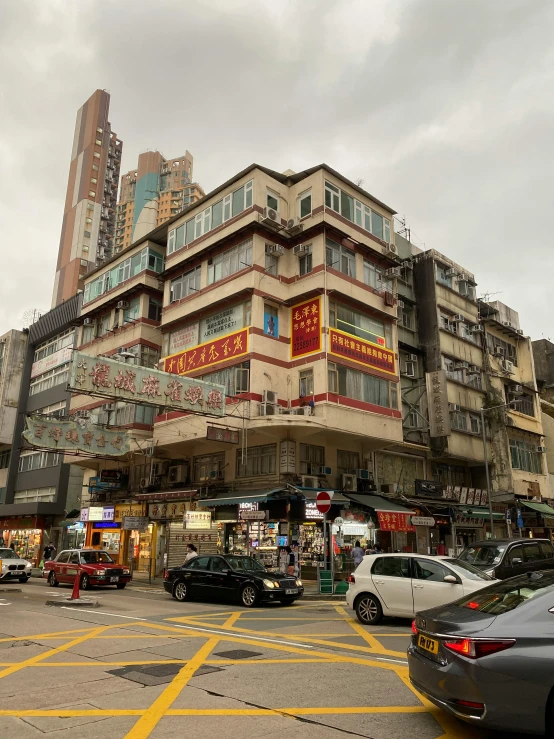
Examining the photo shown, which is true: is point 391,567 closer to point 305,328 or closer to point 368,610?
point 368,610

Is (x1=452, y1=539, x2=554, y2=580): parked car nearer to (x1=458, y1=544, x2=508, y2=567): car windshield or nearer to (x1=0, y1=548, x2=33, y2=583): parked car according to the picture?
(x1=458, y1=544, x2=508, y2=567): car windshield

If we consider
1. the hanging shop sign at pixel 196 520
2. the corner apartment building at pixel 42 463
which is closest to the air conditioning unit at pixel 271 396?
the hanging shop sign at pixel 196 520

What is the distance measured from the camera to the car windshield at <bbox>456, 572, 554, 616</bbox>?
509cm

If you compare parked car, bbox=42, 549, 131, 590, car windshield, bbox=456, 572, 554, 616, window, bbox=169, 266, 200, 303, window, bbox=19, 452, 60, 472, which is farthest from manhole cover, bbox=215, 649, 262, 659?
window, bbox=19, 452, 60, 472

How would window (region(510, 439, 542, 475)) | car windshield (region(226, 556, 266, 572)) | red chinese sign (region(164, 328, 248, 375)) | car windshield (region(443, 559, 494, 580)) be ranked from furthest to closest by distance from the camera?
window (region(510, 439, 542, 475)) → red chinese sign (region(164, 328, 248, 375)) → car windshield (region(226, 556, 266, 572)) → car windshield (region(443, 559, 494, 580))

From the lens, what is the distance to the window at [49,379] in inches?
1735

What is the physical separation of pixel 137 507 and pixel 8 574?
8338mm

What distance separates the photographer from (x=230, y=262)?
1133 inches

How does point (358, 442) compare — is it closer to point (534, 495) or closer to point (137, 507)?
point (137, 507)

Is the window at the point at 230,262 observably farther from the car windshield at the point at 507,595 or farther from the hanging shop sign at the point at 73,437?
the car windshield at the point at 507,595

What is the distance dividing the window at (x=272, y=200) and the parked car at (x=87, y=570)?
58.8 feet

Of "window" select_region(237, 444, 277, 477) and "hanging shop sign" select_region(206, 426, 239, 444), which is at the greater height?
"hanging shop sign" select_region(206, 426, 239, 444)

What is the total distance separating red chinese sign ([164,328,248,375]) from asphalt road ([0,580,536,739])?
50.2 ft

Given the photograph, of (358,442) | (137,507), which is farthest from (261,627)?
(137,507)
